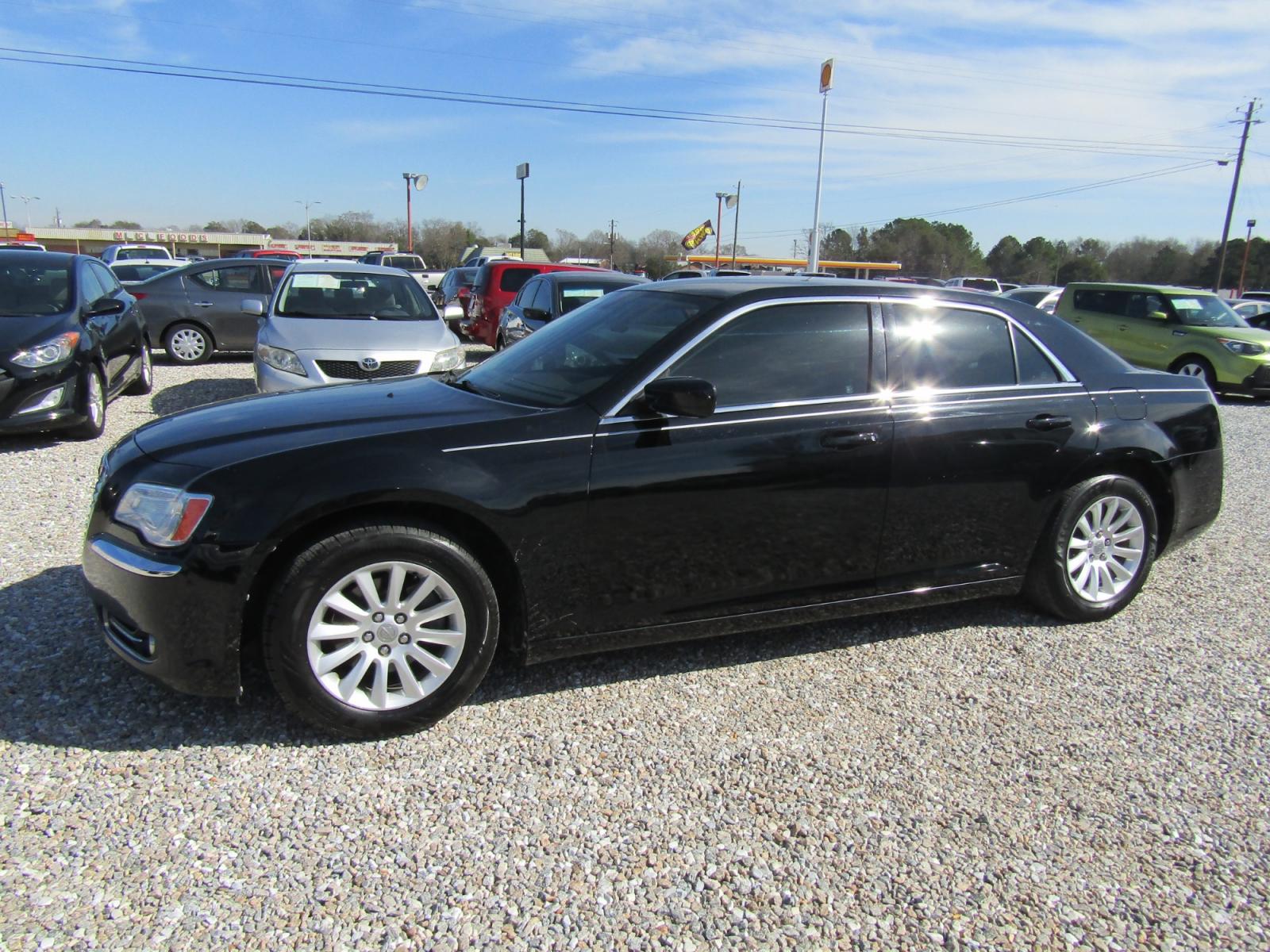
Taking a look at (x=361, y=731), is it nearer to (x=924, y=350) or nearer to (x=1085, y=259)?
(x=924, y=350)

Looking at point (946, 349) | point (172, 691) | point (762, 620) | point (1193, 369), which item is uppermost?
point (946, 349)

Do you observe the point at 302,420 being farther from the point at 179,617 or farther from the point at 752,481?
the point at 752,481

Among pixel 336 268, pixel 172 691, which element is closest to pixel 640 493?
pixel 172 691

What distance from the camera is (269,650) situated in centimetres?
293

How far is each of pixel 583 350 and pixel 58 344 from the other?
558 centimetres

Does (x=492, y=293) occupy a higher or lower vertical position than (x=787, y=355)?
lower

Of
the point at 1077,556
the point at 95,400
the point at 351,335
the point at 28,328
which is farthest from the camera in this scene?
the point at 351,335

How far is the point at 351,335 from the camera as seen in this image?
783cm

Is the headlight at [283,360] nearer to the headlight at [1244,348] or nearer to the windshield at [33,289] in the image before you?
the windshield at [33,289]

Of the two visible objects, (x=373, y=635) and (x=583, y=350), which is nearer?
(x=373, y=635)

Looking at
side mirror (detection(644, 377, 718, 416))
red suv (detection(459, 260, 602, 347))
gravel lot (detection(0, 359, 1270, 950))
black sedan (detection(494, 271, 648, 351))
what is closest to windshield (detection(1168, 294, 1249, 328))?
black sedan (detection(494, 271, 648, 351))

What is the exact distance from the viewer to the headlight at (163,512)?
289 centimetres

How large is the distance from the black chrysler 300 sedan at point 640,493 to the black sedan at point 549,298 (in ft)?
21.2

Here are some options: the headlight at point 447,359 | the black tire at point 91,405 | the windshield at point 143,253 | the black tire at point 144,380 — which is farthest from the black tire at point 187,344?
the windshield at point 143,253
